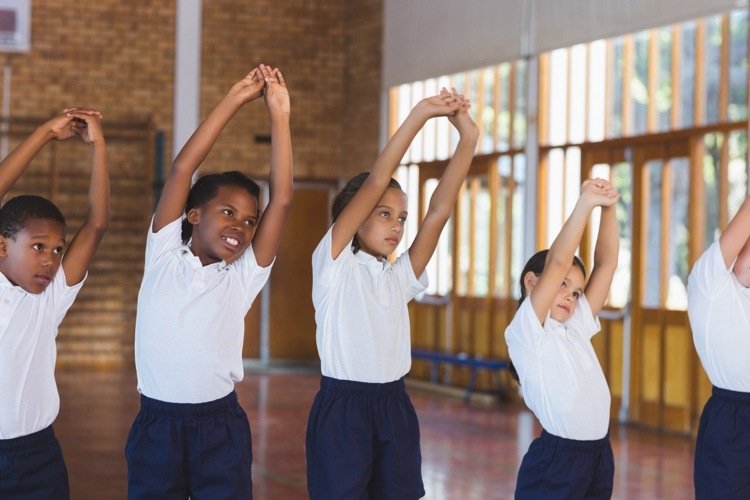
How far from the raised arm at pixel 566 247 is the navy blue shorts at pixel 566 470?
0.37 m

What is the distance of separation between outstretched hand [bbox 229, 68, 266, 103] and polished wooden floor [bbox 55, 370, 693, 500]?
10.1 ft

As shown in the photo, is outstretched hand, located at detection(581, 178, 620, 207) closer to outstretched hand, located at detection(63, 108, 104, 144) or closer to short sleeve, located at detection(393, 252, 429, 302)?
short sleeve, located at detection(393, 252, 429, 302)

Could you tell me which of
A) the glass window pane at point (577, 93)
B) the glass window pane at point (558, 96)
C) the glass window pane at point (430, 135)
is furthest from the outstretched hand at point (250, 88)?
the glass window pane at point (430, 135)

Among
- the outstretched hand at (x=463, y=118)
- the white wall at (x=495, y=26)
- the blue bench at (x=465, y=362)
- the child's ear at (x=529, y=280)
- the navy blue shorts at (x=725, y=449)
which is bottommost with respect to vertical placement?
the blue bench at (x=465, y=362)

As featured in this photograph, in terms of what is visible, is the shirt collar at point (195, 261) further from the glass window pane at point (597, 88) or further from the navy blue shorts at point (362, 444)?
the glass window pane at point (597, 88)

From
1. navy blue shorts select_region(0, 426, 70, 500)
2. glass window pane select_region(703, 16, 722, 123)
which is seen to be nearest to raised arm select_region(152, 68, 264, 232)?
navy blue shorts select_region(0, 426, 70, 500)

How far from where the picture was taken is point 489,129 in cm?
1144

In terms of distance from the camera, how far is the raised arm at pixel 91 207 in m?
3.43

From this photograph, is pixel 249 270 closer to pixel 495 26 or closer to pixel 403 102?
pixel 495 26

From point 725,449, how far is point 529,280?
0.85 metres

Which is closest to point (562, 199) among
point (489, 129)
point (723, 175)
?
point (489, 129)

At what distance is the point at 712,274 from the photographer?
3867 millimetres

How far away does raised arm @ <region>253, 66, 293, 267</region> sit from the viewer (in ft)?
10.8

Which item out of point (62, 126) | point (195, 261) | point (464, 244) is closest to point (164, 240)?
point (195, 261)
